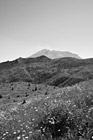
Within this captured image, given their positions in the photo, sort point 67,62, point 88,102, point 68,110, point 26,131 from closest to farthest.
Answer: point 26,131
point 68,110
point 88,102
point 67,62

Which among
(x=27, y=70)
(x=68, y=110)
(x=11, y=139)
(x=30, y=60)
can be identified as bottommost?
(x=11, y=139)

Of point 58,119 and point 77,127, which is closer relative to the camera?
point 77,127

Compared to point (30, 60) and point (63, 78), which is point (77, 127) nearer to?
point (63, 78)

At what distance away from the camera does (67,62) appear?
6631cm

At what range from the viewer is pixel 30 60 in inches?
3297

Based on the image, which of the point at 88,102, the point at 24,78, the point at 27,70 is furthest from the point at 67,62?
the point at 88,102

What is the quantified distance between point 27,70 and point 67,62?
15000mm

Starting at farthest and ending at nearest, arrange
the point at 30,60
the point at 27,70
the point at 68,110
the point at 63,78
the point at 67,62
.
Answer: the point at 30,60
the point at 67,62
the point at 27,70
the point at 63,78
the point at 68,110

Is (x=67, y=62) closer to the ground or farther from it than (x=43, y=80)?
farther from it

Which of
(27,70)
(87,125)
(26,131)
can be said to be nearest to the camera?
(87,125)

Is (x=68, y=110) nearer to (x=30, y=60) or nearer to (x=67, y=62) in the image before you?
(x=67, y=62)

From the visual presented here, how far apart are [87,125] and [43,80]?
4707cm

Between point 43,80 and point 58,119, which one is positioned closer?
point 58,119

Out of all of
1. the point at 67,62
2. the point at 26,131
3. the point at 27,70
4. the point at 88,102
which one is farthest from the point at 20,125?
the point at 67,62
